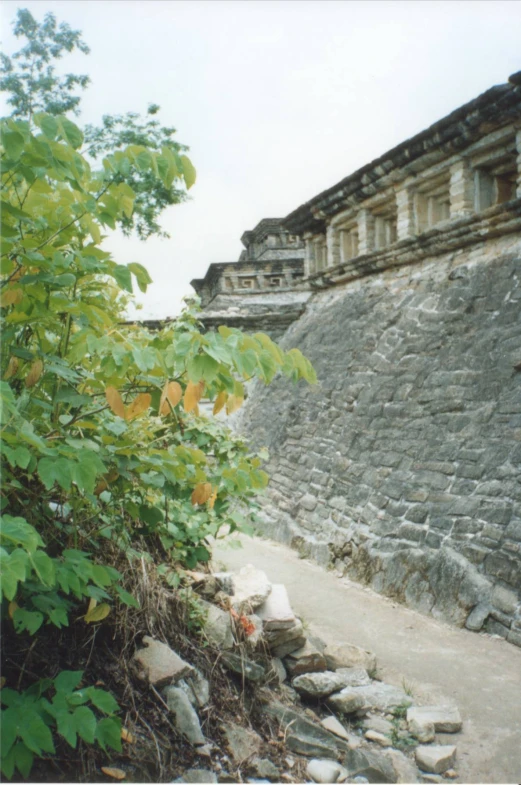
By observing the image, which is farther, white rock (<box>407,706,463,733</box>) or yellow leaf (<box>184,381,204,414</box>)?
white rock (<box>407,706,463,733</box>)

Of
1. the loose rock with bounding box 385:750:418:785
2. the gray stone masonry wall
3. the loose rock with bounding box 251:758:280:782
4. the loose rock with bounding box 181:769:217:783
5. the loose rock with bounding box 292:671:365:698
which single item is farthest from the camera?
the gray stone masonry wall

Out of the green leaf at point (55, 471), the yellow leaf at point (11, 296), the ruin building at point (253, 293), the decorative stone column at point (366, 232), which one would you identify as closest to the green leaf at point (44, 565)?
the green leaf at point (55, 471)

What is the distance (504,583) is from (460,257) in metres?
3.91

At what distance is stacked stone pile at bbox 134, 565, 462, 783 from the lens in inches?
111

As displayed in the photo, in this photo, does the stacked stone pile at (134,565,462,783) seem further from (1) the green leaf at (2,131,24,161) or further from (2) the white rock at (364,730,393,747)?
(1) the green leaf at (2,131,24,161)

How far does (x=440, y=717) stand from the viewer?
11.6ft

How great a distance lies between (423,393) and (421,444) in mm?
619

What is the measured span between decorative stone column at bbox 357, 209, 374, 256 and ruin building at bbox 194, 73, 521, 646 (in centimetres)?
2

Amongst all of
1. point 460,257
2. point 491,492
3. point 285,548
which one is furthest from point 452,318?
point 285,548

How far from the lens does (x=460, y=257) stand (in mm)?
7051

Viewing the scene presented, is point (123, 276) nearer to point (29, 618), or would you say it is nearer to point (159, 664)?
point (29, 618)

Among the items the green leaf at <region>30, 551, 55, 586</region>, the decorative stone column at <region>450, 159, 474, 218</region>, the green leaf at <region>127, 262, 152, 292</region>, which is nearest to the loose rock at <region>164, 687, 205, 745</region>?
the green leaf at <region>30, 551, 55, 586</region>

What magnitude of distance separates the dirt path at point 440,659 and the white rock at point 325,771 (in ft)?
2.27

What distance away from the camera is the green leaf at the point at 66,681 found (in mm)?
2133
